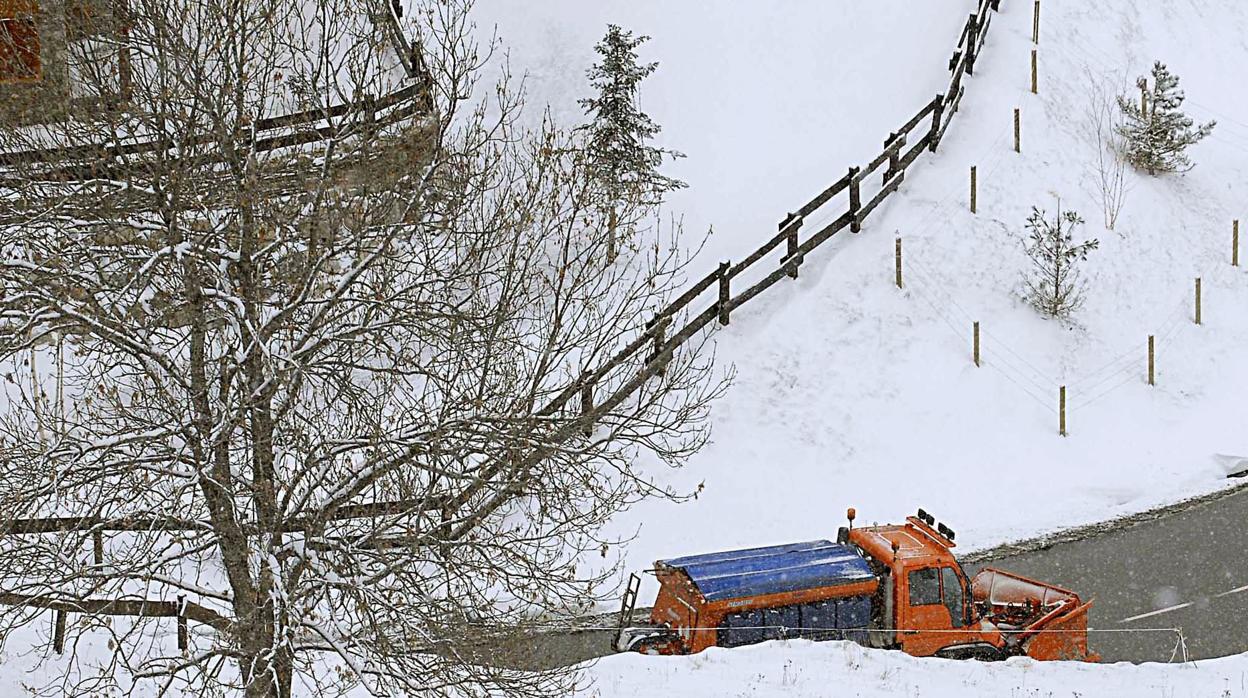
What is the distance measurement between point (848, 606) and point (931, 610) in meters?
0.90

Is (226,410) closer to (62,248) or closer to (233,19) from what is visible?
(62,248)

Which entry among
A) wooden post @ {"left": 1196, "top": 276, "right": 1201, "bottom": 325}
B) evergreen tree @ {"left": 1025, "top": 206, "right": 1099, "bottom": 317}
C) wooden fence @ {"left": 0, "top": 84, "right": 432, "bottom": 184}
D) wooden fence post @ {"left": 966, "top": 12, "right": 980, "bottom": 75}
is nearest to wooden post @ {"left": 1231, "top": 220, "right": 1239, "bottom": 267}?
wooden post @ {"left": 1196, "top": 276, "right": 1201, "bottom": 325}

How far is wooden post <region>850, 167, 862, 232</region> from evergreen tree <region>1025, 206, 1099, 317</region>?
3126mm

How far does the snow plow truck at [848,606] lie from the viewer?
12750 mm

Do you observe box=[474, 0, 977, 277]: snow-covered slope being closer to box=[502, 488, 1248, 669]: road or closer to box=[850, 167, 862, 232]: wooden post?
box=[850, 167, 862, 232]: wooden post

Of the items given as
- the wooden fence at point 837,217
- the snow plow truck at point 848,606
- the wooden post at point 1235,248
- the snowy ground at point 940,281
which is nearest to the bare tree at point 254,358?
the snow plow truck at point 848,606

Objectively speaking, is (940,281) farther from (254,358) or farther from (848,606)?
(254,358)

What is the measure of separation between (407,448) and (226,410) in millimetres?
1257

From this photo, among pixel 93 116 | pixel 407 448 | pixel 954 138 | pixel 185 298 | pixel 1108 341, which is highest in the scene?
pixel 954 138

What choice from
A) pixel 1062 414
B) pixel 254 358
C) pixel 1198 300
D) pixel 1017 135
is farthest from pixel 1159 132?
pixel 254 358

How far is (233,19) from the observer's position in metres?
8.00

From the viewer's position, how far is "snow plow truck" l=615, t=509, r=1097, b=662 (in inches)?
502

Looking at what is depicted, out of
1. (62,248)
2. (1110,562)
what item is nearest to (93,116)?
(62,248)

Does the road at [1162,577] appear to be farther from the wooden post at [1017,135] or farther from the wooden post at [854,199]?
the wooden post at [1017,135]
